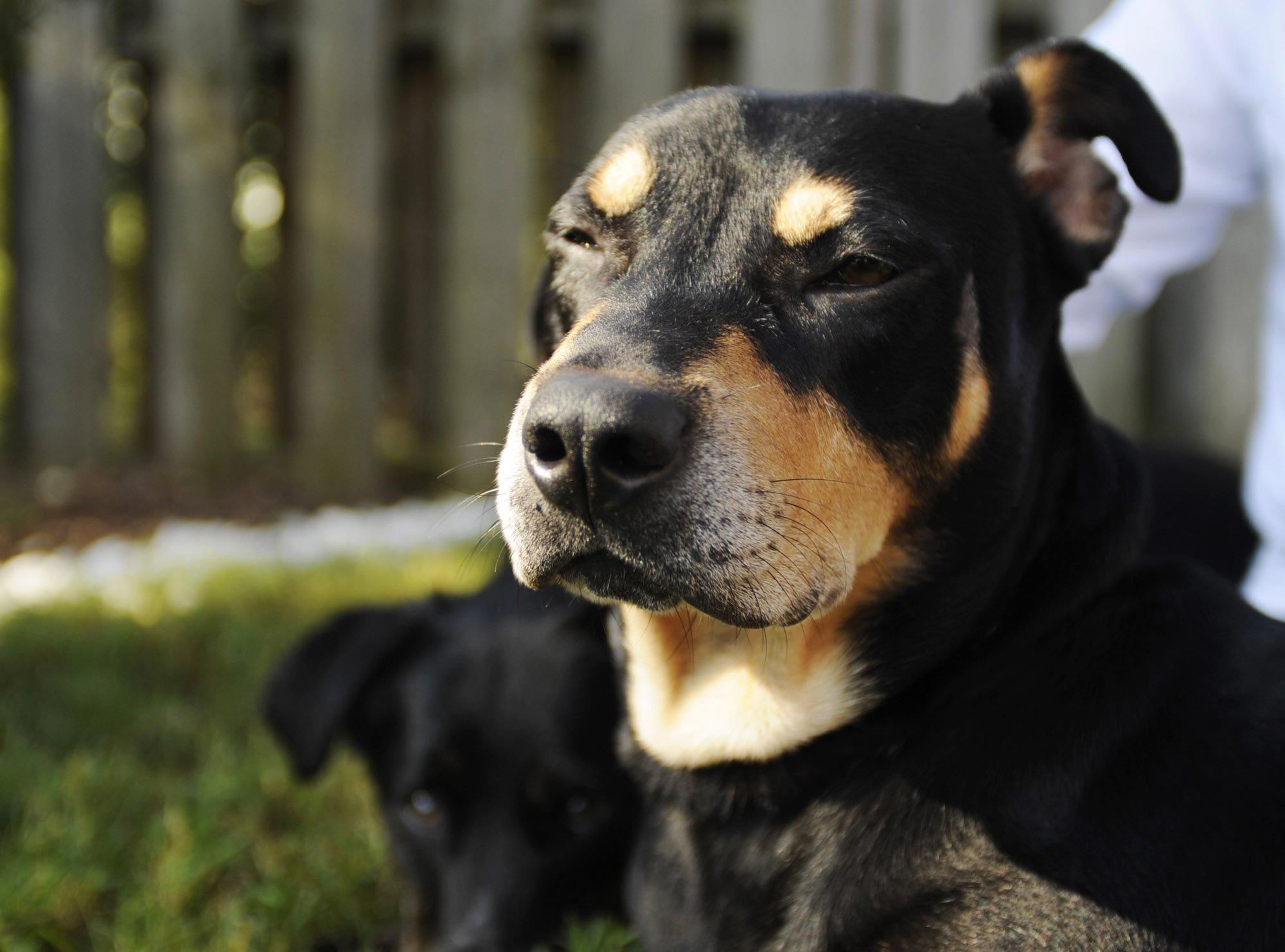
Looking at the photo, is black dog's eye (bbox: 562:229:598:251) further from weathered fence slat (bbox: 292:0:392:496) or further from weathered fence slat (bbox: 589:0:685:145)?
weathered fence slat (bbox: 292:0:392:496)

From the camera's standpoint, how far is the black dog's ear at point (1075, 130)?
225 cm

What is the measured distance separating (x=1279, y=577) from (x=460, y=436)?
413 cm

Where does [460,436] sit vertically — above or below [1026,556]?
below

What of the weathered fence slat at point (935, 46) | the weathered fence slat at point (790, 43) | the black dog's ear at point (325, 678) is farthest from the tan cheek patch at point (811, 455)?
the weathered fence slat at point (790, 43)

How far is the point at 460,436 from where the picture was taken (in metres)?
6.31

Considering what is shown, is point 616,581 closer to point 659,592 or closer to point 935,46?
point 659,592

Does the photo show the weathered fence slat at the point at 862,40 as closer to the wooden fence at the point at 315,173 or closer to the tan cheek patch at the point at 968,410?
the tan cheek patch at the point at 968,410

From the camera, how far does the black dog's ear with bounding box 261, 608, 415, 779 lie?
117 inches

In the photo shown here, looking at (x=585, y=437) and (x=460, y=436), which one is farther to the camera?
(x=460, y=436)

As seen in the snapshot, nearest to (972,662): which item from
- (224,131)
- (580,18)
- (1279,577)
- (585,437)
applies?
(585,437)

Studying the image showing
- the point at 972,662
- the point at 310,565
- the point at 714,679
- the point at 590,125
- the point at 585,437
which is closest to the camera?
the point at 585,437

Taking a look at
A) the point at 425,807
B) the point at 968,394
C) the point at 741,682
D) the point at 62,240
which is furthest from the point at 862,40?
the point at 62,240

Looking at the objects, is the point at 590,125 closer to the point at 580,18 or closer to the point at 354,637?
the point at 580,18

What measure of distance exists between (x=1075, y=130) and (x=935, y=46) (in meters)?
2.78
